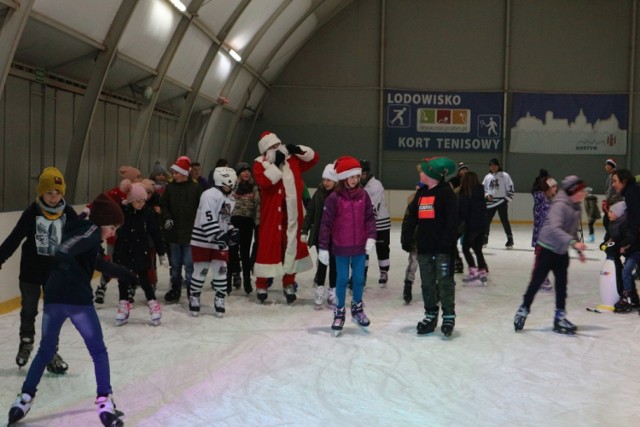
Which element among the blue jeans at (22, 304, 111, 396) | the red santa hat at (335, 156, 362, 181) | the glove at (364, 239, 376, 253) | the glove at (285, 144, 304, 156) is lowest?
the blue jeans at (22, 304, 111, 396)

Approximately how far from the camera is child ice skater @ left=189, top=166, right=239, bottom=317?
6285 millimetres

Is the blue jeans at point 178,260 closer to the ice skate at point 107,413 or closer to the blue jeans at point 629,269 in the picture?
the ice skate at point 107,413

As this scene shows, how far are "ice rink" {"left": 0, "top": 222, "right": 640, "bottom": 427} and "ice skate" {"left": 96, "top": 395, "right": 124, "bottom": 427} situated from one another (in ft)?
0.52

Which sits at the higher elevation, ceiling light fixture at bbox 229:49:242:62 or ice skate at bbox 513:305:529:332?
ceiling light fixture at bbox 229:49:242:62

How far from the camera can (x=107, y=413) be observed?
352cm

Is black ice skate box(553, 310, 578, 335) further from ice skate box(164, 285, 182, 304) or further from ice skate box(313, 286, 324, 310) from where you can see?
ice skate box(164, 285, 182, 304)

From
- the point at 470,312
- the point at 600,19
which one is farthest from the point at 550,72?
the point at 470,312

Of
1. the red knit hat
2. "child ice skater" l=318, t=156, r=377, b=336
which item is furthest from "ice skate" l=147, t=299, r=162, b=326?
the red knit hat

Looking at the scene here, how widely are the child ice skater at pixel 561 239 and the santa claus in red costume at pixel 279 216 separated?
2.28m

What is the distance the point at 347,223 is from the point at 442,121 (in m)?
14.5

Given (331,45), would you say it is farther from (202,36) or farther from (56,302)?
(56,302)

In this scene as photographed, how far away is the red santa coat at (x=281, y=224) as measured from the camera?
7016 mm

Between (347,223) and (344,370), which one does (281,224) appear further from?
(344,370)

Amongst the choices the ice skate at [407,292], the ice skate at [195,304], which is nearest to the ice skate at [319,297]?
the ice skate at [407,292]
